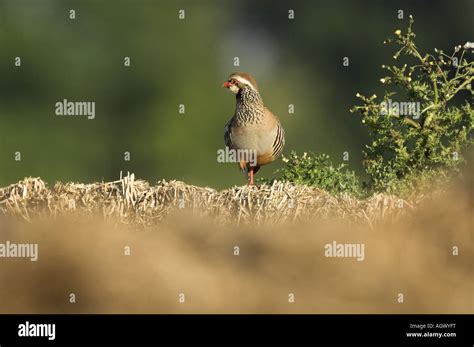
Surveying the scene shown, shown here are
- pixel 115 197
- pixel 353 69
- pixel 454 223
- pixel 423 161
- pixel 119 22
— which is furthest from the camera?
pixel 119 22

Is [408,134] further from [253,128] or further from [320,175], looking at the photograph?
[253,128]

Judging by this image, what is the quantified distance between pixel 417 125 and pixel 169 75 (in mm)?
25253

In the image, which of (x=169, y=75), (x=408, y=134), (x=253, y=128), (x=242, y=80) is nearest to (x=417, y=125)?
(x=408, y=134)

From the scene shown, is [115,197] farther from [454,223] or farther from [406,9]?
[406,9]

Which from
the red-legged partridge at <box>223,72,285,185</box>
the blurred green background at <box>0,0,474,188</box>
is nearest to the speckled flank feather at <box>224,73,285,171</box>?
the red-legged partridge at <box>223,72,285,185</box>

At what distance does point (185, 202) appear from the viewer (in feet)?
23.2

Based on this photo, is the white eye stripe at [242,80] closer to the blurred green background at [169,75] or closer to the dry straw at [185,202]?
the dry straw at [185,202]

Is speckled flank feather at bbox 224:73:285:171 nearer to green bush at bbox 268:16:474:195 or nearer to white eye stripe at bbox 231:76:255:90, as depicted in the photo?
white eye stripe at bbox 231:76:255:90

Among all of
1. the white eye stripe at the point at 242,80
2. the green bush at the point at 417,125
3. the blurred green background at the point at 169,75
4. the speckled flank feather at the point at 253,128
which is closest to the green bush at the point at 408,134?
the green bush at the point at 417,125

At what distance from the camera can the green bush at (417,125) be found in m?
8.59

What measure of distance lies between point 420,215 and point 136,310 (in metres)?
1.85

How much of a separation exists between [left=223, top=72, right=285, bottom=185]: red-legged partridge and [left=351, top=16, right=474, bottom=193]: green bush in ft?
5.58

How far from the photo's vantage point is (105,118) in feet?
104
